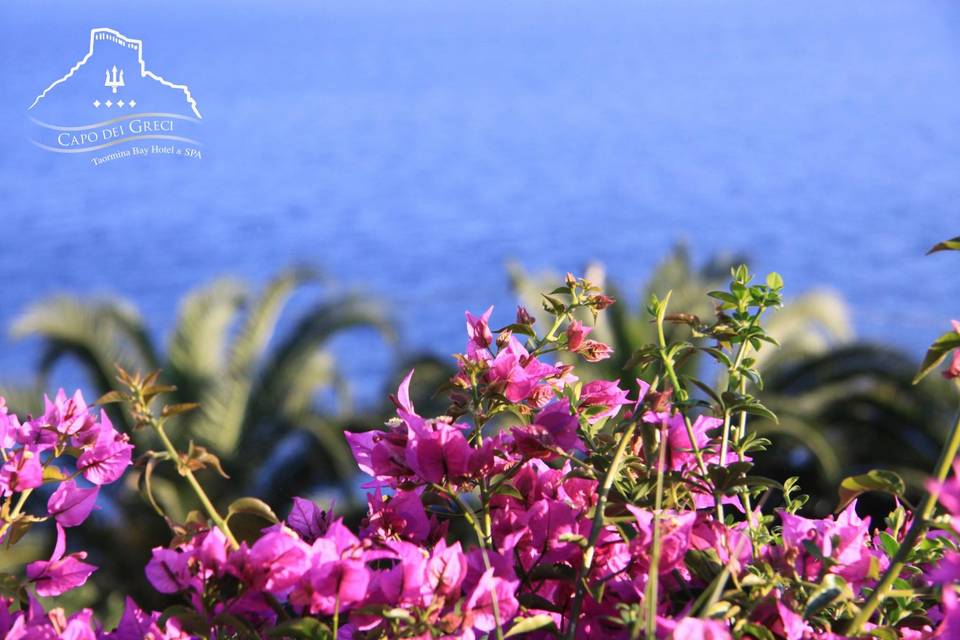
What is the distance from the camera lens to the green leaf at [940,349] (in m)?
0.65

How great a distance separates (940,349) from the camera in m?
0.66

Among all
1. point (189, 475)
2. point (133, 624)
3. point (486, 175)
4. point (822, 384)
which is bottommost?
point (822, 384)

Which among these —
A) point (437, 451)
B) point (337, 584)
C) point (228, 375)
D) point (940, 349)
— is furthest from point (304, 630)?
point (228, 375)

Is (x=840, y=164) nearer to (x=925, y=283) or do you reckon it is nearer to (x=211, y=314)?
(x=925, y=283)

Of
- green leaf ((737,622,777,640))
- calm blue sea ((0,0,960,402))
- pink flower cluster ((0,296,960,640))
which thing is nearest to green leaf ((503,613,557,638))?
pink flower cluster ((0,296,960,640))

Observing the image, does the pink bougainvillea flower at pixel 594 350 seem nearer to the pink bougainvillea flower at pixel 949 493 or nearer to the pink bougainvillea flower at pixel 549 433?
the pink bougainvillea flower at pixel 549 433

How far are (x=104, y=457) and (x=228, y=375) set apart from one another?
6.79 meters

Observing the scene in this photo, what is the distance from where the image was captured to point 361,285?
776 centimetres

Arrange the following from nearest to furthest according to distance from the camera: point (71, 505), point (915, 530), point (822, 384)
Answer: point (915, 530)
point (71, 505)
point (822, 384)

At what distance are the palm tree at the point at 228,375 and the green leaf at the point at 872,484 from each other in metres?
6.66

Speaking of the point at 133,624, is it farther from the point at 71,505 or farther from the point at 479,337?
the point at 479,337

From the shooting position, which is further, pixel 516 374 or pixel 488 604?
pixel 516 374

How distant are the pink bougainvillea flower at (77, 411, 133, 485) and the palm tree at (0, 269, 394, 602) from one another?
21.2 ft

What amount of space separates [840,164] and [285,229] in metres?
19.0
